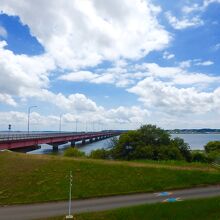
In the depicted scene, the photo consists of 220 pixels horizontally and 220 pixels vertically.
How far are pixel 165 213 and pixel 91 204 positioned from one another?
6.62 metres

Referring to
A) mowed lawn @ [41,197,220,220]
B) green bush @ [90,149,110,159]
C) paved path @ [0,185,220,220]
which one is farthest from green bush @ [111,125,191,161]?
mowed lawn @ [41,197,220,220]

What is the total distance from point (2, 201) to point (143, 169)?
1437 centimetres

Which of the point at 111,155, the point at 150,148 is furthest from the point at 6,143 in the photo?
the point at 150,148

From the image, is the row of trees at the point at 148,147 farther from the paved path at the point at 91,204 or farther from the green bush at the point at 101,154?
the paved path at the point at 91,204

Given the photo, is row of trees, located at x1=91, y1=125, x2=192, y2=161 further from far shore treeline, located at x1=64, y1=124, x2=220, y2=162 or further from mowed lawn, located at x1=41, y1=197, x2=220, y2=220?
mowed lawn, located at x1=41, y1=197, x2=220, y2=220

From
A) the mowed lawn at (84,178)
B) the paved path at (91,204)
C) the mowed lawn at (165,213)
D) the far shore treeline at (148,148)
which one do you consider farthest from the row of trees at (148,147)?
the mowed lawn at (165,213)

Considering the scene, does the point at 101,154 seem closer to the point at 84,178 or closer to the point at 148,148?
the point at 148,148

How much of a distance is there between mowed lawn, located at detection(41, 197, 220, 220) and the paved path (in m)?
2.37

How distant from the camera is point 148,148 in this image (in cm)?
6066

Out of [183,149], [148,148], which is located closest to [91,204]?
[148,148]

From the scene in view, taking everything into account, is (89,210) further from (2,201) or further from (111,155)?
(111,155)

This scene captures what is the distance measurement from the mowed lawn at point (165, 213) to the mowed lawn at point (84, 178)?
22.7 feet

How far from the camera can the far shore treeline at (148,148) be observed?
60.5 metres

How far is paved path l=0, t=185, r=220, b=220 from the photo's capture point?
76.5ft
